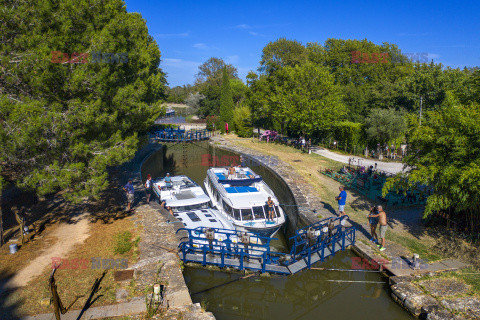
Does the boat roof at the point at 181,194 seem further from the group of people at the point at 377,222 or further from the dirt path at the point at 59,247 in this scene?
the group of people at the point at 377,222

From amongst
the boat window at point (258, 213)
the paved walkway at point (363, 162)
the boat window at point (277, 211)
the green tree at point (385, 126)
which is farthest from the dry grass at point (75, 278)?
the green tree at point (385, 126)

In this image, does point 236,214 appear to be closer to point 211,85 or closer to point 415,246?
point 415,246

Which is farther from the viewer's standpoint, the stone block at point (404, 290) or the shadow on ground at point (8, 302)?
the stone block at point (404, 290)

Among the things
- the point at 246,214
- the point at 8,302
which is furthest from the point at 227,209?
the point at 8,302

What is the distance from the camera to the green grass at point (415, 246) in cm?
1131

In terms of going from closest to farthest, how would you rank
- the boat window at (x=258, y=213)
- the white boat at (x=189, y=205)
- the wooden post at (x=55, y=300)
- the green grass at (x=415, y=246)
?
the wooden post at (x=55, y=300), the green grass at (x=415, y=246), the white boat at (x=189, y=205), the boat window at (x=258, y=213)

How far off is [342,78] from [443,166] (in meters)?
47.1

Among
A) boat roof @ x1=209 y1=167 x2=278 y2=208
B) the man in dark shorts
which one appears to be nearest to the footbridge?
the man in dark shorts

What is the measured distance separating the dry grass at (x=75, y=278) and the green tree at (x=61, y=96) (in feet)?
6.55

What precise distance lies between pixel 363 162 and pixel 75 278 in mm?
24127

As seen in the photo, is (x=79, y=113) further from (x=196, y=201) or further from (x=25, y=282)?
(x=196, y=201)

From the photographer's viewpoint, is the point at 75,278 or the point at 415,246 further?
the point at 415,246

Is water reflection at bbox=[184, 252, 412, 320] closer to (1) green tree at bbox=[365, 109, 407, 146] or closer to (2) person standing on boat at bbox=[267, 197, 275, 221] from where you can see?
(2) person standing on boat at bbox=[267, 197, 275, 221]

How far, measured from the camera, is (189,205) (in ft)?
53.8
